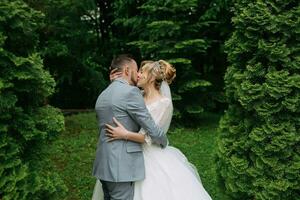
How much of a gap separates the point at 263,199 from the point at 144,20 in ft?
29.9

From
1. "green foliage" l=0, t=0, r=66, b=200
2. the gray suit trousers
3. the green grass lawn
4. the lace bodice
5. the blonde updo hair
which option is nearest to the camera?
"green foliage" l=0, t=0, r=66, b=200

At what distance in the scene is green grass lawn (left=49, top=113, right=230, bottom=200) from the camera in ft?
22.7

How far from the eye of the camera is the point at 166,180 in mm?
4496

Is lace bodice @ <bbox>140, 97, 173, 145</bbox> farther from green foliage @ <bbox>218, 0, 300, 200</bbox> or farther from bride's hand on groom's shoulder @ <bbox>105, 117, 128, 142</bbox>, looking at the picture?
green foliage @ <bbox>218, 0, 300, 200</bbox>

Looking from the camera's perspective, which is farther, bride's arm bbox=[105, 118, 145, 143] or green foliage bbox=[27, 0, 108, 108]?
green foliage bbox=[27, 0, 108, 108]

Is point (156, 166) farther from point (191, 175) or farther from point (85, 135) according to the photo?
point (85, 135)

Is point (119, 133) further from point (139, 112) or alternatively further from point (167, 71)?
point (167, 71)

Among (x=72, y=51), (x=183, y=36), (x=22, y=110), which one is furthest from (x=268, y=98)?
(x=72, y=51)

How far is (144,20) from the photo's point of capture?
42.6 ft

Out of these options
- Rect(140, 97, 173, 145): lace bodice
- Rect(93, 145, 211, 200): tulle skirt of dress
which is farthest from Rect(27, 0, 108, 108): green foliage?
Rect(93, 145, 211, 200): tulle skirt of dress

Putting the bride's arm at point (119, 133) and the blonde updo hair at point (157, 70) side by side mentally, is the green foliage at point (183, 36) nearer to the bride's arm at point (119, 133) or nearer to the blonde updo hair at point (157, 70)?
the blonde updo hair at point (157, 70)

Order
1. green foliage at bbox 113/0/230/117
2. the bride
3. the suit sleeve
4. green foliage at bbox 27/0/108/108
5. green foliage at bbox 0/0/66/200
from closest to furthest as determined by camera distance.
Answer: green foliage at bbox 0/0/66/200 → the suit sleeve → the bride → green foliage at bbox 113/0/230/117 → green foliage at bbox 27/0/108/108

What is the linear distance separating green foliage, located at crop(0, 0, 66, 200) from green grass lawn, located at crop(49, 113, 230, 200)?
0.98ft

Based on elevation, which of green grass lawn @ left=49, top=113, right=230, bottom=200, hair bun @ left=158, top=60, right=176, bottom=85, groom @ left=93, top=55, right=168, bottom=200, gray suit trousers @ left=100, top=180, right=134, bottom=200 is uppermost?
hair bun @ left=158, top=60, right=176, bottom=85
